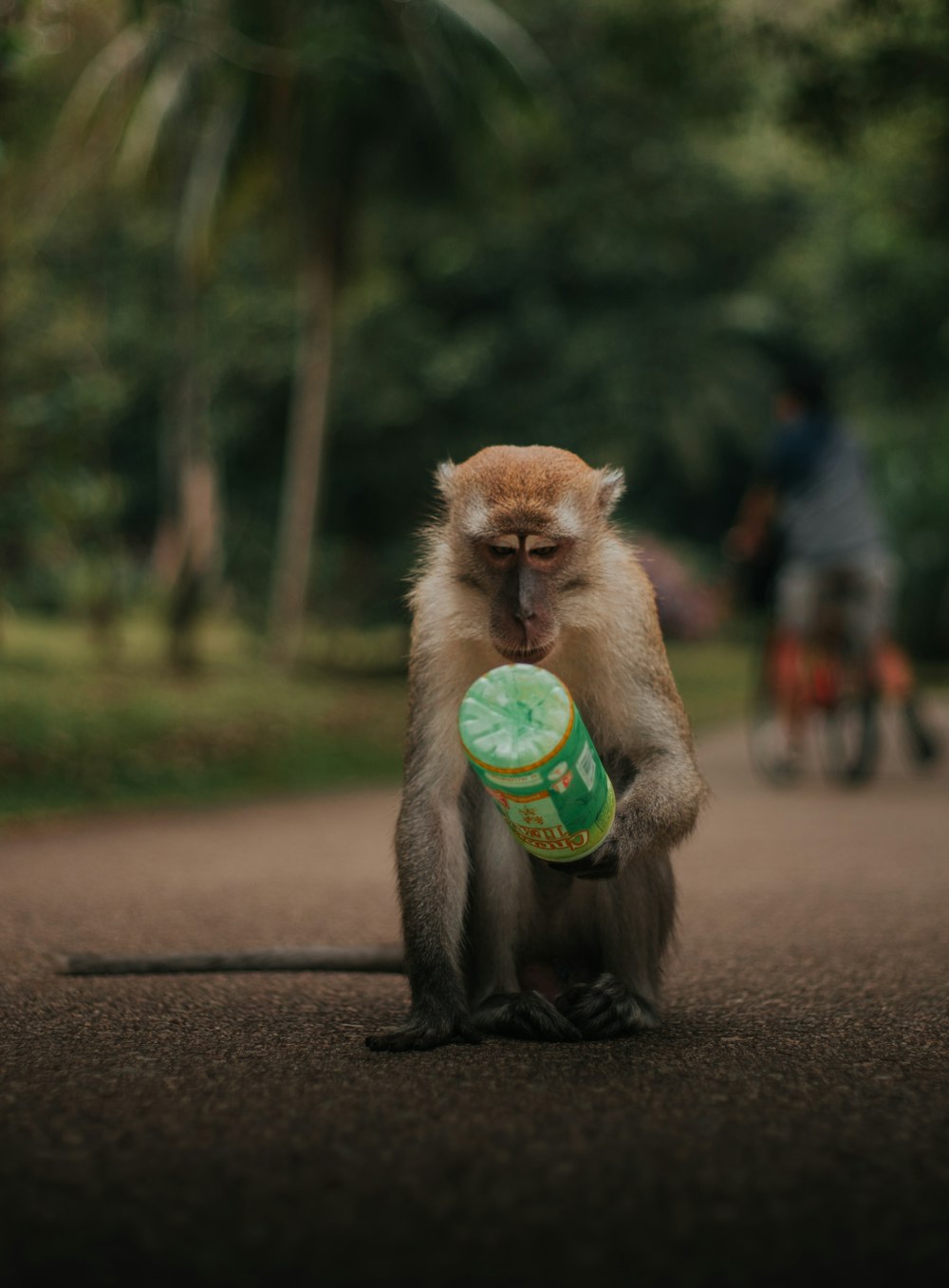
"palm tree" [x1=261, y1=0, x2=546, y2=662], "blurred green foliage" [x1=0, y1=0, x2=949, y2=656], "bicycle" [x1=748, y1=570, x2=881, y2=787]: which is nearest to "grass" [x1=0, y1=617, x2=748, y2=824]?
"blurred green foliage" [x1=0, y1=0, x2=949, y2=656]

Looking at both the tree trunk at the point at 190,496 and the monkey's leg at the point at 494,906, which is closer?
the monkey's leg at the point at 494,906

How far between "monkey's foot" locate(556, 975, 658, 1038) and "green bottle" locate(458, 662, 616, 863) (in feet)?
1.66

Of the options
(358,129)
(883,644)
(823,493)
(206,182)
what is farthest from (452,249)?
(883,644)

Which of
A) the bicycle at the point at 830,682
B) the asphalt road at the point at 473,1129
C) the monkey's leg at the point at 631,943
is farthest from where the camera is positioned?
the bicycle at the point at 830,682

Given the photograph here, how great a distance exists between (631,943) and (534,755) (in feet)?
2.58

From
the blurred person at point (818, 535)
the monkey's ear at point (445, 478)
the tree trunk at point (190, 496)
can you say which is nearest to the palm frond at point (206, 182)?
the tree trunk at point (190, 496)

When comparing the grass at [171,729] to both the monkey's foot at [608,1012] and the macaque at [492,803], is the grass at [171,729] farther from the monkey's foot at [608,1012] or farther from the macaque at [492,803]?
the monkey's foot at [608,1012]

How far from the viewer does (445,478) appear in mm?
3719

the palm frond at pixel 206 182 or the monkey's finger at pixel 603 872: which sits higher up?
the palm frond at pixel 206 182

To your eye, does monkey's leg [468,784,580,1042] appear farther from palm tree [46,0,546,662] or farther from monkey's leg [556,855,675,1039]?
palm tree [46,0,546,662]

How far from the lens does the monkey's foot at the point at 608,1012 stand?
3316 mm

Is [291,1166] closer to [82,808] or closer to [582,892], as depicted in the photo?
[582,892]

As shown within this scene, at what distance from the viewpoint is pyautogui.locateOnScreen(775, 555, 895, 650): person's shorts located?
29.9ft

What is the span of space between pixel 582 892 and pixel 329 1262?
160cm
